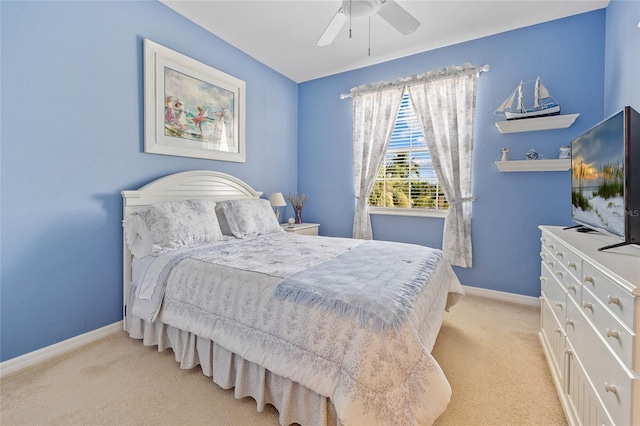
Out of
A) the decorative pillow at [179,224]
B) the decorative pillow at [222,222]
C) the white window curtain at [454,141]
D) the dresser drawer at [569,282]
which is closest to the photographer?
the dresser drawer at [569,282]

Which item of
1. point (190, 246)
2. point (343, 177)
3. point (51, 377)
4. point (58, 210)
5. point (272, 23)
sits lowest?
point (51, 377)

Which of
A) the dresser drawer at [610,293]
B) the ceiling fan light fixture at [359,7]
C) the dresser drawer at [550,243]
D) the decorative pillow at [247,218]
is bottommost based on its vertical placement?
the dresser drawer at [610,293]

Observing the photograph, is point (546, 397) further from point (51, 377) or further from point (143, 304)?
point (51, 377)

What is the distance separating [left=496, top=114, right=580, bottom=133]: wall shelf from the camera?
2742 millimetres

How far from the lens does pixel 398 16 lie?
2062mm

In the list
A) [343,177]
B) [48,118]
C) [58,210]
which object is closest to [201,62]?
[48,118]

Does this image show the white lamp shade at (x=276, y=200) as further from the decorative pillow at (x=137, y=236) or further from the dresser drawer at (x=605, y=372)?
the dresser drawer at (x=605, y=372)

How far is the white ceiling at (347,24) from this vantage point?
107 inches

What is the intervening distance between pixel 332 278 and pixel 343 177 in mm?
2768

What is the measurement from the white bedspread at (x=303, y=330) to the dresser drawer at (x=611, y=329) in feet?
1.99

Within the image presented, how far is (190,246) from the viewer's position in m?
2.38

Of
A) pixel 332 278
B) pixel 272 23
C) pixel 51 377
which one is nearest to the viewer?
pixel 332 278

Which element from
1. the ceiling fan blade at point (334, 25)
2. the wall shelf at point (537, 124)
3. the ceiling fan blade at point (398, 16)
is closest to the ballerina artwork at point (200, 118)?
the ceiling fan blade at point (334, 25)

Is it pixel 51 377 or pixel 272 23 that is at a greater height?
pixel 272 23
